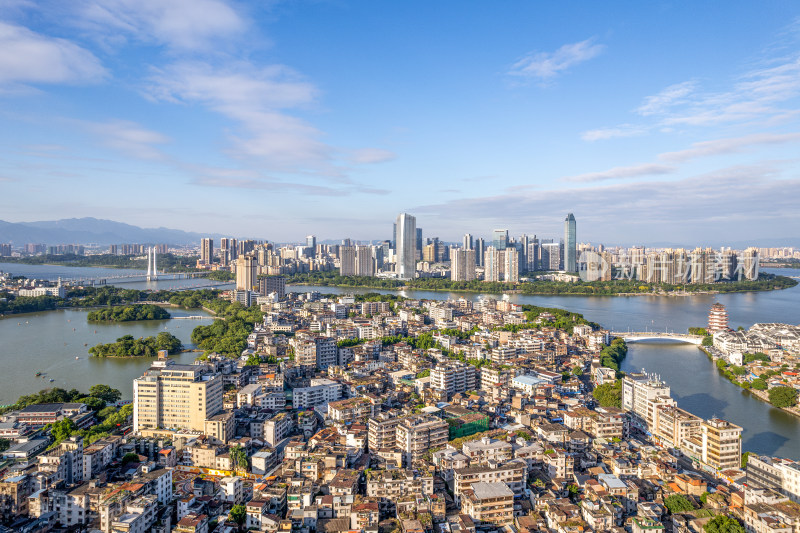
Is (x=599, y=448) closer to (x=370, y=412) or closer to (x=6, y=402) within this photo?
(x=370, y=412)

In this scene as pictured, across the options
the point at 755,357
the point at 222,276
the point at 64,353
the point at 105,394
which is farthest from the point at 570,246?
the point at 105,394

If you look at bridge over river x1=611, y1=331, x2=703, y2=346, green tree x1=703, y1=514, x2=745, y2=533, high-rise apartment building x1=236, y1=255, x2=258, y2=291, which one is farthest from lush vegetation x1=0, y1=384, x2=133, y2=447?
high-rise apartment building x1=236, y1=255, x2=258, y2=291

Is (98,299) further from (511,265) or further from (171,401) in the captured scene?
(511,265)

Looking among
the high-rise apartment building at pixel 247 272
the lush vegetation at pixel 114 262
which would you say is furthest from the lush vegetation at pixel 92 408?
the lush vegetation at pixel 114 262

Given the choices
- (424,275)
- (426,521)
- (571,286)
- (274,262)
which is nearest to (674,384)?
(426,521)

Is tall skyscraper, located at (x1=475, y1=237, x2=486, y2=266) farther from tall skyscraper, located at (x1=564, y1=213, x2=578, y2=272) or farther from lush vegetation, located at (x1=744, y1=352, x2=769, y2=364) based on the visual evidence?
lush vegetation, located at (x1=744, y1=352, x2=769, y2=364)

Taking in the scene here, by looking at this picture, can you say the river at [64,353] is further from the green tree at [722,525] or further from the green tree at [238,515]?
the green tree at [722,525]
